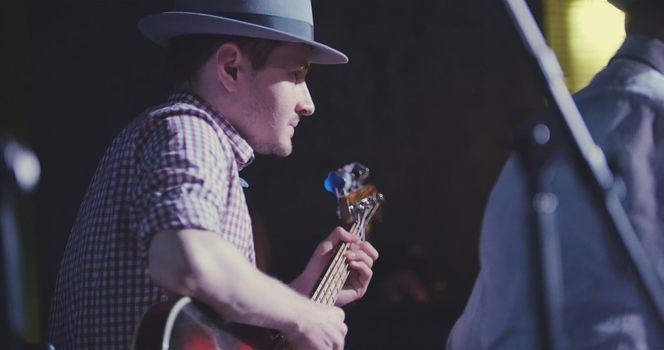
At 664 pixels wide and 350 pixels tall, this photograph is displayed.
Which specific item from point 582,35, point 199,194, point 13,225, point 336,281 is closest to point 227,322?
point 199,194

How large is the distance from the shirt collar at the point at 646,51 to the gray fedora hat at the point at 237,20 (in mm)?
831

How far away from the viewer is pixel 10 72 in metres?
4.27

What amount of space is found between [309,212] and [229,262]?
9.13 feet

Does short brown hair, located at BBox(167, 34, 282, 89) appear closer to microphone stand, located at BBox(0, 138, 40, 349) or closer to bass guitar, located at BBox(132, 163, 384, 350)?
bass guitar, located at BBox(132, 163, 384, 350)

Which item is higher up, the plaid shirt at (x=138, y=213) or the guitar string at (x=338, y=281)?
the plaid shirt at (x=138, y=213)

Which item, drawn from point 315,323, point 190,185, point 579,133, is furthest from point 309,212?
point 579,133

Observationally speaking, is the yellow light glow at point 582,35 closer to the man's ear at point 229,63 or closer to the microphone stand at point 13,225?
the man's ear at point 229,63

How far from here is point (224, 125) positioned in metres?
2.43

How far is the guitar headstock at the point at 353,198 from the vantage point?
301cm

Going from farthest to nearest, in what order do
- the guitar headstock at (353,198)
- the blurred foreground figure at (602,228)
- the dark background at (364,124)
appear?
the dark background at (364,124) → the guitar headstock at (353,198) → the blurred foreground figure at (602,228)

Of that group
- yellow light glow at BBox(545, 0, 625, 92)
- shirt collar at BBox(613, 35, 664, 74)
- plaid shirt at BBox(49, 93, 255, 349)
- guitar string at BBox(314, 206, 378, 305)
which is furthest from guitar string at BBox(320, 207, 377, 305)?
yellow light glow at BBox(545, 0, 625, 92)

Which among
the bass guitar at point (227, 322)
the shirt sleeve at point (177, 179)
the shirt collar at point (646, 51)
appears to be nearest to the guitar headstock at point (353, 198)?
the bass guitar at point (227, 322)

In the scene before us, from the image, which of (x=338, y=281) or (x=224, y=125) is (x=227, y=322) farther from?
(x=338, y=281)

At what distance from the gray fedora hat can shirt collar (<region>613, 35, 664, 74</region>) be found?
83 centimetres
